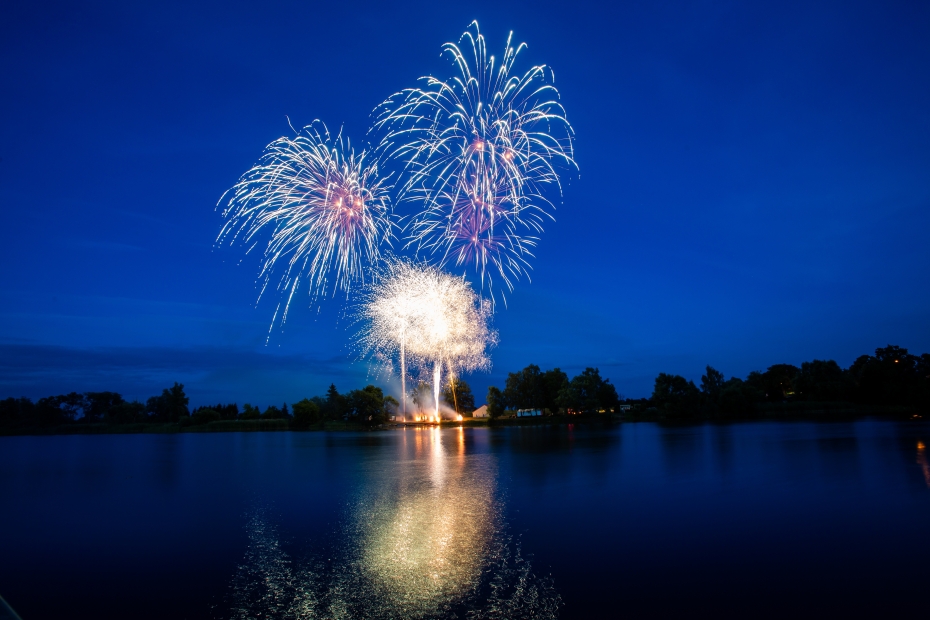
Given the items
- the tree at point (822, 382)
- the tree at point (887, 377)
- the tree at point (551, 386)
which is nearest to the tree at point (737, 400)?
the tree at point (822, 382)

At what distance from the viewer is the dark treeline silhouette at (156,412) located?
9238 cm

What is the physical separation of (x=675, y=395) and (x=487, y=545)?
86.6 m

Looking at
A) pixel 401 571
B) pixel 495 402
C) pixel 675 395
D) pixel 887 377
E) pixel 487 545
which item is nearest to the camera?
pixel 401 571

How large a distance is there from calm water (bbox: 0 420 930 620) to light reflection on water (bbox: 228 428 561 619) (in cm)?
5

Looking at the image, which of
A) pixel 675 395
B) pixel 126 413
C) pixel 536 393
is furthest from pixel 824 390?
pixel 126 413

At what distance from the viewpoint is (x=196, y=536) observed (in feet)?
43.3

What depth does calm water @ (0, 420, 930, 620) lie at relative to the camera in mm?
8438

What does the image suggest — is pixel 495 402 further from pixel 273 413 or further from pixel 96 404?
pixel 96 404

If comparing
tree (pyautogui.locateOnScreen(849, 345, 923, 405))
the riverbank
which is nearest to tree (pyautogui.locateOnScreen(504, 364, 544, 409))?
the riverbank

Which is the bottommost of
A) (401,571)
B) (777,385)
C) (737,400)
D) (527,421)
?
(527,421)

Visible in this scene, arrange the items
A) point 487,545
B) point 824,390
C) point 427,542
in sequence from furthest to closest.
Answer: point 824,390
point 427,542
point 487,545

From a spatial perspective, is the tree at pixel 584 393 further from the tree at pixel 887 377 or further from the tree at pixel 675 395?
the tree at pixel 887 377

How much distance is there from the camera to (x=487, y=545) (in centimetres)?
1127

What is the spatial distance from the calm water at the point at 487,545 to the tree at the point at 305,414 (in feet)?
229
